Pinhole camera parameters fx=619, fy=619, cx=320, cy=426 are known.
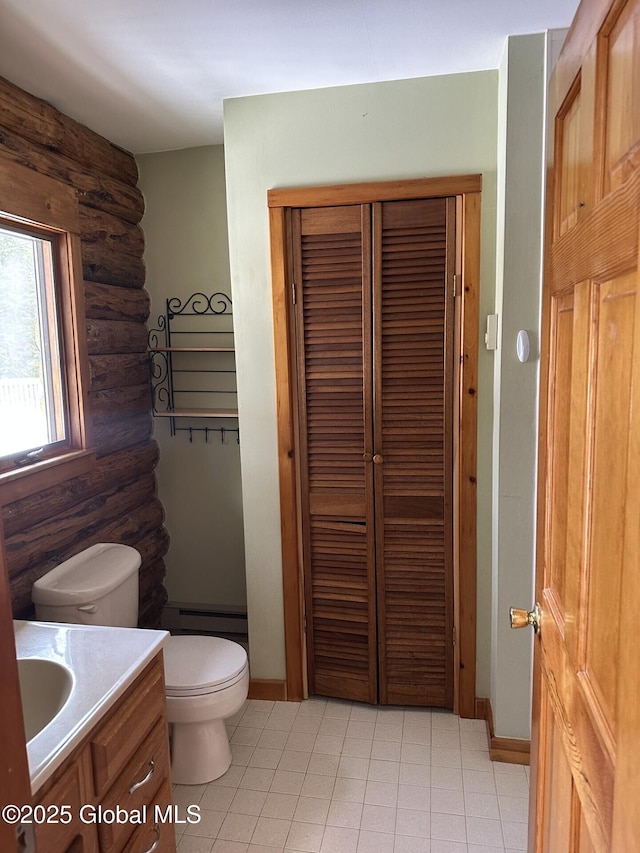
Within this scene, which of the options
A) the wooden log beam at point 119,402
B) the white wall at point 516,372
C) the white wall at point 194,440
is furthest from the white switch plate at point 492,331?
the wooden log beam at point 119,402

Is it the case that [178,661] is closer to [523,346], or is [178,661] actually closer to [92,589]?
[92,589]

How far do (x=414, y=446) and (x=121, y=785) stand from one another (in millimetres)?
1466

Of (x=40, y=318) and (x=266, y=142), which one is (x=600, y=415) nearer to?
(x=266, y=142)

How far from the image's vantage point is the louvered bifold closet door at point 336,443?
235 centimetres

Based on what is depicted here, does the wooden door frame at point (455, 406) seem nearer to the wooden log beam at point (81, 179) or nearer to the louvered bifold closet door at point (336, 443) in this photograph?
the louvered bifold closet door at point (336, 443)

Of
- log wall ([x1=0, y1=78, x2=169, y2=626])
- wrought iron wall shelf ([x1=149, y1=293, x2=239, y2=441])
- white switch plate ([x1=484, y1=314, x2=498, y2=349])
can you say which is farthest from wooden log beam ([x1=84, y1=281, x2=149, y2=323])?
white switch plate ([x1=484, y1=314, x2=498, y2=349])

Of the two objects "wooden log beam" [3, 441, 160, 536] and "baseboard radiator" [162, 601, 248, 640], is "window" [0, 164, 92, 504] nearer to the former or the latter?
"wooden log beam" [3, 441, 160, 536]

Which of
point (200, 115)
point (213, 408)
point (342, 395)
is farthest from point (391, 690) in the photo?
point (200, 115)

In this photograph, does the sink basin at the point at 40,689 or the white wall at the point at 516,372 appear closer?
the sink basin at the point at 40,689

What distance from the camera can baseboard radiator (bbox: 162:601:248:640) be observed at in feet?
10.1

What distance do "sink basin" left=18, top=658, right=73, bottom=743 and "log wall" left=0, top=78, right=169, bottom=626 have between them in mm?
519

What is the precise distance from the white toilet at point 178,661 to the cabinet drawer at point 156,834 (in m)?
0.38

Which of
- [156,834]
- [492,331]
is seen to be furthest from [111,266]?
[156,834]

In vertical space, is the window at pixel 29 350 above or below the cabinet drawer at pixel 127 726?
above
